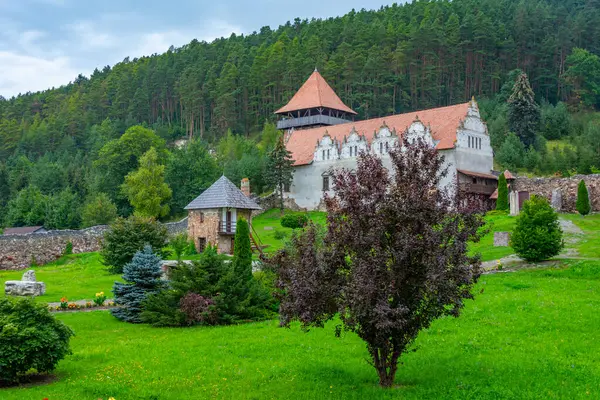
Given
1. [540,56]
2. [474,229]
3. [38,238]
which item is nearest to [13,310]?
[474,229]

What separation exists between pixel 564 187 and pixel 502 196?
15.0 feet

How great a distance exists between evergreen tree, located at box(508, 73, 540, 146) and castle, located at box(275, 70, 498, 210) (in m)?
15.7

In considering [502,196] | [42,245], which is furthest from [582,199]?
[42,245]

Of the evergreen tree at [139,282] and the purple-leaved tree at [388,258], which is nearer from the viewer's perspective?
the purple-leaved tree at [388,258]

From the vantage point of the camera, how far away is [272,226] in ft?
169

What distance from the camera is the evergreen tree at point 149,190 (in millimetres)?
60250

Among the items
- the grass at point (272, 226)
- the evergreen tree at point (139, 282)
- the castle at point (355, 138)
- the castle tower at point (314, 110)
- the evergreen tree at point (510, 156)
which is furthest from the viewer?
the castle tower at point (314, 110)

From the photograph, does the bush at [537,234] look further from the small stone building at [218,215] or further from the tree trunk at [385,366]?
the tree trunk at [385,366]

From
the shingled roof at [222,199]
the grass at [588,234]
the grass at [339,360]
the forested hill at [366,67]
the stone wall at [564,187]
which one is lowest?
the grass at [339,360]

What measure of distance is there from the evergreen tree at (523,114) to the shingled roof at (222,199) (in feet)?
134

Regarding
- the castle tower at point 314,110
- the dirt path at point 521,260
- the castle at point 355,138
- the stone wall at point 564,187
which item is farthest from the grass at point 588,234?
the castle tower at point 314,110

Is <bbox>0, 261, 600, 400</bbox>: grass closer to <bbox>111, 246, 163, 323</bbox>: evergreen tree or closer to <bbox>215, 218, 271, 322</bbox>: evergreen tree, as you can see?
<bbox>215, 218, 271, 322</bbox>: evergreen tree

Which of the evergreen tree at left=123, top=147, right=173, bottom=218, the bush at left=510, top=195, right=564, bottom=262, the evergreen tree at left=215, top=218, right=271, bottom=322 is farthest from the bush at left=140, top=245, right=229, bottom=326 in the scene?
the evergreen tree at left=123, top=147, right=173, bottom=218

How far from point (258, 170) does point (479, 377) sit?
5347 centimetres
